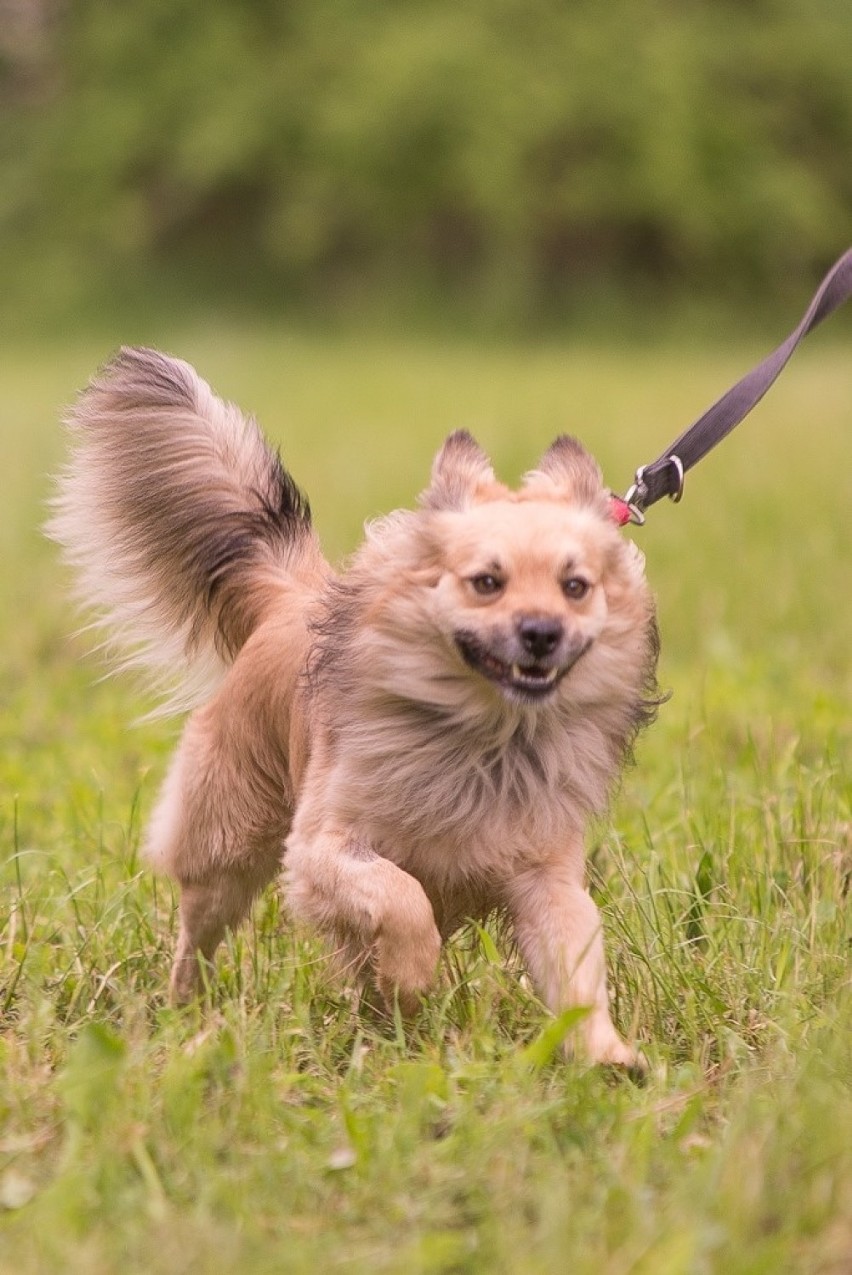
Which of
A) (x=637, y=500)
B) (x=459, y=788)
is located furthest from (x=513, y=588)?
(x=637, y=500)

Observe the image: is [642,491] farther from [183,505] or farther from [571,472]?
[183,505]

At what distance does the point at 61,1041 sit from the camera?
128 inches

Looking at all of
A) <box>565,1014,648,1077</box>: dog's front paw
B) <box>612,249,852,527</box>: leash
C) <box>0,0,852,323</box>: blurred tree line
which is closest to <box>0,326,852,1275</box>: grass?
<box>565,1014,648,1077</box>: dog's front paw

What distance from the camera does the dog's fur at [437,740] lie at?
329cm

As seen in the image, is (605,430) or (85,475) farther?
(605,430)

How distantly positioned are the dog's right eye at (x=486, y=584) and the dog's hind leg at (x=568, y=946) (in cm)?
58

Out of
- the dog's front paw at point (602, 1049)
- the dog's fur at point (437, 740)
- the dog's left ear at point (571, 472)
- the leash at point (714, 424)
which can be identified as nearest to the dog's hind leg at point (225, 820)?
the dog's fur at point (437, 740)

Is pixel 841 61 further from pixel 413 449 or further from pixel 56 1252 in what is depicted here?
pixel 56 1252

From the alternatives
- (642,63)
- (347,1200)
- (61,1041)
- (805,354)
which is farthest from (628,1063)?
(642,63)

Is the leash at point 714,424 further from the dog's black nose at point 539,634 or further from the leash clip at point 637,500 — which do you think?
the dog's black nose at point 539,634

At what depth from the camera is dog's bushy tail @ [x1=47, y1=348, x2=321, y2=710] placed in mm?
4281

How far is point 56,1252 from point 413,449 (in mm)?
9639

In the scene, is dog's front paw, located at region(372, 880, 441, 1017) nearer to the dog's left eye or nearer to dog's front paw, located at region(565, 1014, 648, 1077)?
dog's front paw, located at region(565, 1014, 648, 1077)

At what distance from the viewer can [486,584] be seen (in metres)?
3.28
